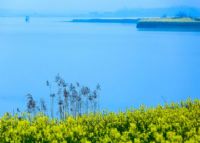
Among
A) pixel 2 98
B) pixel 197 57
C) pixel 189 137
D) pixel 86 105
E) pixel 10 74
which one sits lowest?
pixel 189 137

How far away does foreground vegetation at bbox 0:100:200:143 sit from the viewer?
20.5 feet

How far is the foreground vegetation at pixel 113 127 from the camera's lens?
624cm

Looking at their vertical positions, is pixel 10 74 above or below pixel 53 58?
below

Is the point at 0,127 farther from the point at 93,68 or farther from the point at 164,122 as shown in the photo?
the point at 93,68

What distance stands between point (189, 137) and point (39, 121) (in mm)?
1639

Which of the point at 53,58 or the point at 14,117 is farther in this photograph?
the point at 53,58

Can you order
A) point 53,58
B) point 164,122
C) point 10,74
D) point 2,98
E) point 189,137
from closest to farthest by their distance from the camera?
point 189,137, point 164,122, point 2,98, point 10,74, point 53,58

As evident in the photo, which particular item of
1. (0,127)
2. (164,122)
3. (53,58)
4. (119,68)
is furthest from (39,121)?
(53,58)

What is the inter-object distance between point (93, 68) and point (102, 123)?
22735mm

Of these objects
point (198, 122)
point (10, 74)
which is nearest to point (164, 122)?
point (198, 122)

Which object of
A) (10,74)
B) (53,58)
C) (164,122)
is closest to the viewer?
(164,122)

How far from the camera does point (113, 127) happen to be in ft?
23.0

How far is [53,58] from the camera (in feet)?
121

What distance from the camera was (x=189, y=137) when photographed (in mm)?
6289
